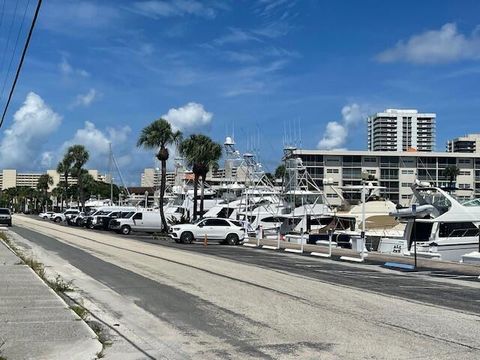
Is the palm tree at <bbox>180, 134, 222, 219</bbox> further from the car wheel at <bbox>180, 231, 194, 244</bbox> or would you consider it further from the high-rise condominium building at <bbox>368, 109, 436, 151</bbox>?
the high-rise condominium building at <bbox>368, 109, 436, 151</bbox>

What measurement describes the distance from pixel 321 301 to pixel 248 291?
2122 millimetres

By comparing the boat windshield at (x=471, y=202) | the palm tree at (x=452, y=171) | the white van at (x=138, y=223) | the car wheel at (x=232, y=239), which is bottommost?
the car wheel at (x=232, y=239)

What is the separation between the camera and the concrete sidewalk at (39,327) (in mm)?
7492

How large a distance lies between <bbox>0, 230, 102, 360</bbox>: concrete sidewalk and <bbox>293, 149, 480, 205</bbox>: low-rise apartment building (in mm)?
101492

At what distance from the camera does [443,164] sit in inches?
4557

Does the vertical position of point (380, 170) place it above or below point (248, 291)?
above

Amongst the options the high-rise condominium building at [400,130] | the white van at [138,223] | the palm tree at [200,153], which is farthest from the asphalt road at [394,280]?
the high-rise condominium building at [400,130]

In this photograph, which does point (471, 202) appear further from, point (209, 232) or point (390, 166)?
point (390, 166)

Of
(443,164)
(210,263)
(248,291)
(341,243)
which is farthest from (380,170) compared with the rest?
(248,291)

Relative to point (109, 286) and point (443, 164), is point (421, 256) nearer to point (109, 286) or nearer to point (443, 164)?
point (109, 286)

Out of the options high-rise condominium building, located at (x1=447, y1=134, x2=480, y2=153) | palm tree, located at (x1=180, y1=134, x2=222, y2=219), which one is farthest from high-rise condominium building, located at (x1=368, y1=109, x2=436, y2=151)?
palm tree, located at (x1=180, y1=134, x2=222, y2=219)

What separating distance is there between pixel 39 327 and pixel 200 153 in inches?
1860

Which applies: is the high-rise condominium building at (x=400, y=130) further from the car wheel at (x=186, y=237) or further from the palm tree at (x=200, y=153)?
the car wheel at (x=186, y=237)

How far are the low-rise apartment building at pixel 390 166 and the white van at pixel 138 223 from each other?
6341 cm
